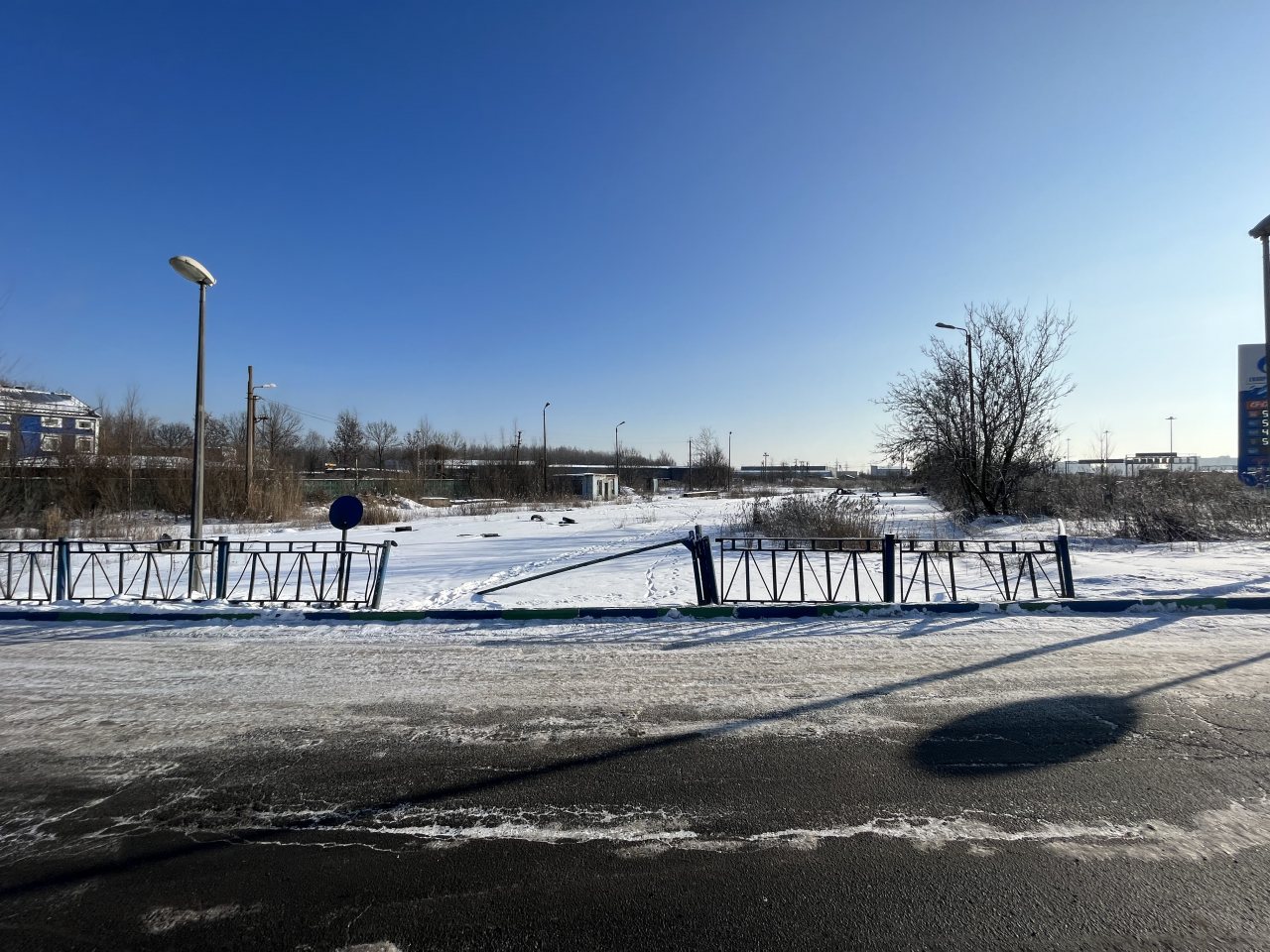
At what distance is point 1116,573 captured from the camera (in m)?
10.7

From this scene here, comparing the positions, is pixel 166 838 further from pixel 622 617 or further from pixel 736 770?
pixel 622 617

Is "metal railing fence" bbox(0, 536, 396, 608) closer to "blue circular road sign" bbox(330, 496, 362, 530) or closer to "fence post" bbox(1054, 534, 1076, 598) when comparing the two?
"blue circular road sign" bbox(330, 496, 362, 530)

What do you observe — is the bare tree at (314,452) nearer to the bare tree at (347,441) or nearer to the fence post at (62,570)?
the bare tree at (347,441)

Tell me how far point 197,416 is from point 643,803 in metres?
9.94

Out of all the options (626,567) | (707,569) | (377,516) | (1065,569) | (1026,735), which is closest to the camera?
(1026,735)

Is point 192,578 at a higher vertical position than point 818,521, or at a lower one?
lower

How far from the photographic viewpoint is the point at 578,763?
3.75m

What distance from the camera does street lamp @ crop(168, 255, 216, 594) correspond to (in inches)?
349

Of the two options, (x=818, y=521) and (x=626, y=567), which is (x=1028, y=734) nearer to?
(x=626, y=567)

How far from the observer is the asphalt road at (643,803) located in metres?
2.44

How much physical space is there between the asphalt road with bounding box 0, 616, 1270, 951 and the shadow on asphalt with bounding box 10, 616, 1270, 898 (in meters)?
0.02

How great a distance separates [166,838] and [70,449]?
32355mm

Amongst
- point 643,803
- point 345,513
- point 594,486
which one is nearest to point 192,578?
point 345,513

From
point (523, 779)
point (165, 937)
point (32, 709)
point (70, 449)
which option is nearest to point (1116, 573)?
point (523, 779)
